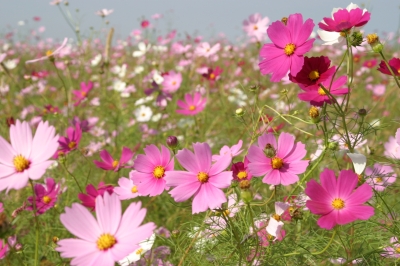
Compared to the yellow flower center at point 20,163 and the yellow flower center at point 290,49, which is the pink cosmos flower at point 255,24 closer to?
the yellow flower center at point 290,49

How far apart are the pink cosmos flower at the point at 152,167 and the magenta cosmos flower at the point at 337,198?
278 mm

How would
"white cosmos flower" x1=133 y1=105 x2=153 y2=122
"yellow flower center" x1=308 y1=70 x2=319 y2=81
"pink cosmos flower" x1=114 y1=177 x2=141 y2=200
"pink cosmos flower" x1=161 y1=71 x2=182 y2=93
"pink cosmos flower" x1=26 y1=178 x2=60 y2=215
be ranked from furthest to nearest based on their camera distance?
"white cosmos flower" x1=133 y1=105 x2=153 y2=122 < "pink cosmos flower" x1=161 y1=71 x2=182 y2=93 < "pink cosmos flower" x1=26 y1=178 x2=60 y2=215 < "pink cosmos flower" x1=114 y1=177 x2=141 y2=200 < "yellow flower center" x1=308 y1=70 x2=319 y2=81

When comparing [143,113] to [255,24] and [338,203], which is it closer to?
[255,24]

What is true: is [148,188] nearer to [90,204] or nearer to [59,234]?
[90,204]

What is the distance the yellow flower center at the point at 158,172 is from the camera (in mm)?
718

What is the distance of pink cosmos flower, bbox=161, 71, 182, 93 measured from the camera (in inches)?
79.3

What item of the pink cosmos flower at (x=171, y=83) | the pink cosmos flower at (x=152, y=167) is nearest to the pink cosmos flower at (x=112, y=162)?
the pink cosmos flower at (x=152, y=167)

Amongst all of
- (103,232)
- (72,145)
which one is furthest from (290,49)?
(72,145)

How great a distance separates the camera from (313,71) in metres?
0.71

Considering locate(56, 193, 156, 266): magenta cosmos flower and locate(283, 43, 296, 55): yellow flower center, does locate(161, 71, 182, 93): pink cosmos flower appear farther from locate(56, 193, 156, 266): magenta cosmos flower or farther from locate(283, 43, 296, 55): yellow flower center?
locate(56, 193, 156, 266): magenta cosmos flower

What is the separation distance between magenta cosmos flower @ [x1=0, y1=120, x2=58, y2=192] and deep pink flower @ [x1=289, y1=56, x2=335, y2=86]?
462 millimetres

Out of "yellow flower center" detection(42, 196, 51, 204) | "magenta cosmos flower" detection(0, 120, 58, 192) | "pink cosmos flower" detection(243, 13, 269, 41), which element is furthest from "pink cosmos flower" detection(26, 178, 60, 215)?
"pink cosmos flower" detection(243, 13, 269, 41)

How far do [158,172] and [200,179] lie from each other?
0.37 ft

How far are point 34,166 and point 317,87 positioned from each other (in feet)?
1.78
